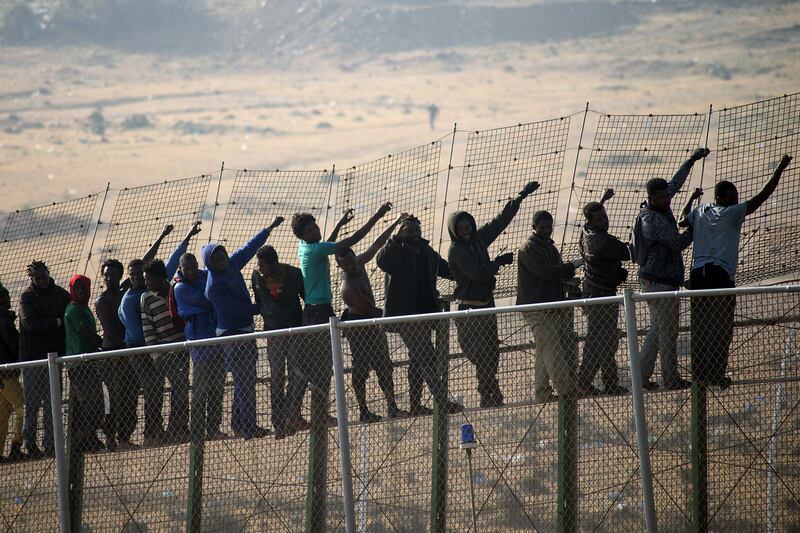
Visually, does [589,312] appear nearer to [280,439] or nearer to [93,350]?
[280,439]

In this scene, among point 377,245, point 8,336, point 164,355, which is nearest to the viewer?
point 164,355

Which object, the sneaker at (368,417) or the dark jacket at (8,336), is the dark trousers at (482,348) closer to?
the sneaker at (368,417)

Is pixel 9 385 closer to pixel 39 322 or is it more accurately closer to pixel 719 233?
pixel 39 322

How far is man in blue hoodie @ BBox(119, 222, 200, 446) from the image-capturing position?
1032cm

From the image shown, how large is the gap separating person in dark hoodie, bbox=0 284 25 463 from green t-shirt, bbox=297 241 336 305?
2698 mm

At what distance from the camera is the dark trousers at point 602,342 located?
891 centimetres

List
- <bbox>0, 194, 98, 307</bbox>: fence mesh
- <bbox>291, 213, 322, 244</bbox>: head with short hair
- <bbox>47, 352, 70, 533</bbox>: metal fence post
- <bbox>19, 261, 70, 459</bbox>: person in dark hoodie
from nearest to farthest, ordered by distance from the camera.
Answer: <bbox>47, 352, 70, 533</bbox>: metal fence post
<bbox>291, 213, 322, 244</bbox>: head with short hair
<bbox>19, 261, 70, 459</bbox>: person in dark hoodie
<bbox>0, 194, 98, 307</bbox>: fence mesh

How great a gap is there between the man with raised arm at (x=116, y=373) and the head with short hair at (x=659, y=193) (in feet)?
14.3

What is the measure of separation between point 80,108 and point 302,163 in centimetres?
2236

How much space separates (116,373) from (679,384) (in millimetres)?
4451

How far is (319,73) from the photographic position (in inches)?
4395

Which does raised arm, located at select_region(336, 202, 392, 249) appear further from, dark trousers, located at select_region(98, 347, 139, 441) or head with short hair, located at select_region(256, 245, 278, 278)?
dark trousers, located at select_region(98, 347, 139, 441)

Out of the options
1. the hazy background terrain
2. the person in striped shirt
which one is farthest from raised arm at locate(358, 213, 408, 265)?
the hazy background terrain

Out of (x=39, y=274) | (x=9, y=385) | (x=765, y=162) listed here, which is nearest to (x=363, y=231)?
(x=39, y=274)
